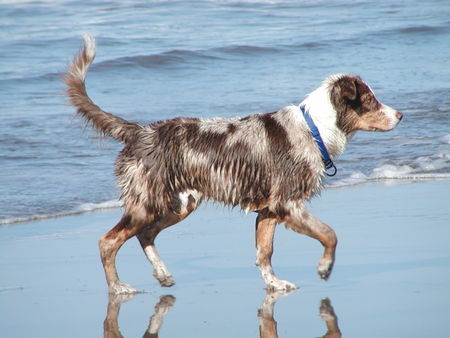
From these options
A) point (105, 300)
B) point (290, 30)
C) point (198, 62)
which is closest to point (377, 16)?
point (290, 30)

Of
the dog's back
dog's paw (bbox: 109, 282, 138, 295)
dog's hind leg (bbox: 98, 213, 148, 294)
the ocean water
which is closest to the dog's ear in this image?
the dog's back

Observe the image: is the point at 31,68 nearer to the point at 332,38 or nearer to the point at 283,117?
the point at 332,38

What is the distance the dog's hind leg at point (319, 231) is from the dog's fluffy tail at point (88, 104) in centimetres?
122

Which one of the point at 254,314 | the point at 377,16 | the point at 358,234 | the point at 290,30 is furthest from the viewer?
the point at 377,16

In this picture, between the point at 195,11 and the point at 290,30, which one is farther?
the point at 195,11

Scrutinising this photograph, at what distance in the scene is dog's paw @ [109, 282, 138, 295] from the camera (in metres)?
6.30

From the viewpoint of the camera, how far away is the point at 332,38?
20.4 metres

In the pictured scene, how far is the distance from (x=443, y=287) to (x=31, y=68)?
12401mm

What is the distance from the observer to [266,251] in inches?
256

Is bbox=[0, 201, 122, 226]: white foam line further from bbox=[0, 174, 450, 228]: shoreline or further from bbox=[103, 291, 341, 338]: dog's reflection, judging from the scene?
bbox=[103, 291, 341, 338]: dog's reflection

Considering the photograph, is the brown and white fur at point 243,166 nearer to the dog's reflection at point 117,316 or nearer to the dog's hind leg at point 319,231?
the dog's hind leg at point 319,231

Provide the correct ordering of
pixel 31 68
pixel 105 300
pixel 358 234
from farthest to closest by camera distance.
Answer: pixel 31 68 < pixel 358 234 < pixel 105 300

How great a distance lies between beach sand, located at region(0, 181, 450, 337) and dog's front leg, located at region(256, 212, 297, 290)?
10 centimetres

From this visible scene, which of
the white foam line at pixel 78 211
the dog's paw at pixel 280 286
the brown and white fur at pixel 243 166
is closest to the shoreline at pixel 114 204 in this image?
the white foam line at pixel 78 211
